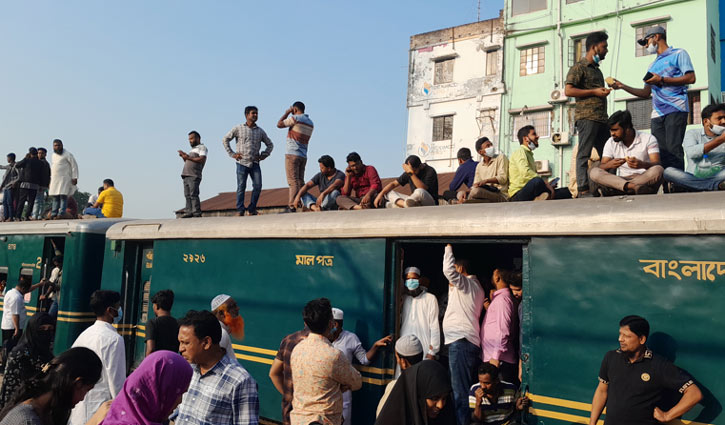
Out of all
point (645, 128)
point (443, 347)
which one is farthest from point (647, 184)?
point (645, 128)

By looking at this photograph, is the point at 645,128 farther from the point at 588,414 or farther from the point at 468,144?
the point at 588,414

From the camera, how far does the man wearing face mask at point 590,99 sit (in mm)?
5988

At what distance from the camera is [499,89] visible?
2541 cm

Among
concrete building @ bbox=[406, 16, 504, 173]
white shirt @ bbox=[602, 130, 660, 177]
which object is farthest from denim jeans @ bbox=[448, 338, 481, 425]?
concrete building @ bbox=[406, 16, 504, 173]

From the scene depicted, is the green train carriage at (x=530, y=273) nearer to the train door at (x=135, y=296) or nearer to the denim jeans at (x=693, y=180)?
the denim jeans at (x=693, y=180)

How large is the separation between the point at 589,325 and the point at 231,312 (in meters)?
3.14

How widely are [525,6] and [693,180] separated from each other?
22554 mm

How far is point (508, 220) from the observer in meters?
5.07

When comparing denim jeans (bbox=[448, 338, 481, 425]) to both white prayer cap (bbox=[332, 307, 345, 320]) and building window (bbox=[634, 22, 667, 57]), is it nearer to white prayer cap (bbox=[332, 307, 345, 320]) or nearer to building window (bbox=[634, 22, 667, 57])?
white prayer cap (bbox=[332, 307, 345, 320])

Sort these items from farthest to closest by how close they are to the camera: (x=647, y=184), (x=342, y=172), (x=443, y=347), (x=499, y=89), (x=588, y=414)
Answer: (x=499, y=89) → (x=342, y=172) → (x=443, y=347) → (x=647, y=184) → (x=588, y=414)

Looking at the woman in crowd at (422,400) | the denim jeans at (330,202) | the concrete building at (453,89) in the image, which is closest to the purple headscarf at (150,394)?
the woman in crowd at (422,400)

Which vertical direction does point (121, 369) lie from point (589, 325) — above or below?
below

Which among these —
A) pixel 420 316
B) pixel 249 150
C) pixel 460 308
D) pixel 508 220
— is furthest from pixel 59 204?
pixel 508 220

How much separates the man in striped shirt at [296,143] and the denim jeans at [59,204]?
5.59 meters
